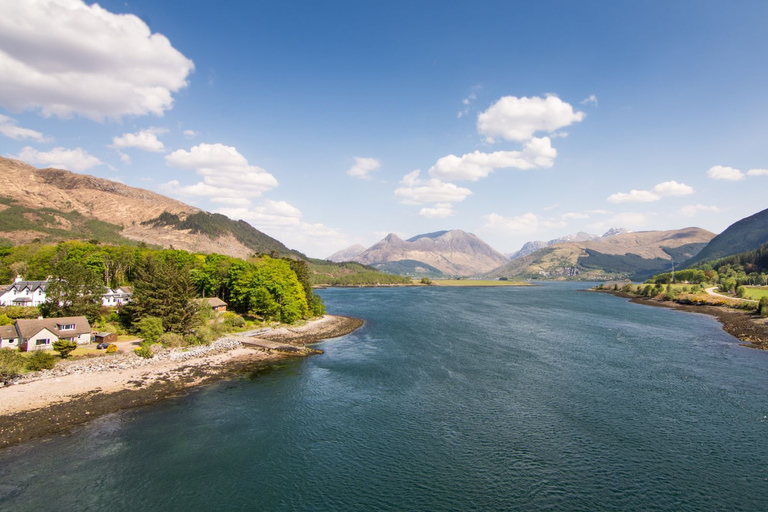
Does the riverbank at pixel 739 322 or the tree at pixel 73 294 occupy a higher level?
the tree at pixel 73 294

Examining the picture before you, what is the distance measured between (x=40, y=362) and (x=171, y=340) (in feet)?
56.8

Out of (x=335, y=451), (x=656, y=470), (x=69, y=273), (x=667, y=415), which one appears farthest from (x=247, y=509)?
(x=69, y=273)

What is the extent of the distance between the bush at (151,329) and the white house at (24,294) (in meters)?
34.2

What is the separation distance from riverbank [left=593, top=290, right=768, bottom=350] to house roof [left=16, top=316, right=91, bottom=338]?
12583cm

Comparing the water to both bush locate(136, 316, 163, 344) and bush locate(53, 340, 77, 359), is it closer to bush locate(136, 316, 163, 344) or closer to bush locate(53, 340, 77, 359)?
bush locate(136, 316, 163, 344)

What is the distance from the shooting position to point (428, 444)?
33406mm

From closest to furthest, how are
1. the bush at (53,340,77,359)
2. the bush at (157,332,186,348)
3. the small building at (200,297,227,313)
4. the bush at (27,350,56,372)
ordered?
the bush at (27,350,56,372), the bush at (53,340,77,359), the bush at (157,332,186,348), the small building at (200,297,227,313)

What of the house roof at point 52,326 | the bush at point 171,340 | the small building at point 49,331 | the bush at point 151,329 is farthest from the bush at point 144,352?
the small building at point 49,331

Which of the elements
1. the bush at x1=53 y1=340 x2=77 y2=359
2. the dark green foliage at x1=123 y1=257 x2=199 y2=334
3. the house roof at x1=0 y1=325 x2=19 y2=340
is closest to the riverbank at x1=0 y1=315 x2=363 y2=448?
the bush at x1=53 y1=340 x2=77 y2=359

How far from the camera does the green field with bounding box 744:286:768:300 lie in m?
140

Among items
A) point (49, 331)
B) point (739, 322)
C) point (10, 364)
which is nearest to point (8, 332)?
point (49, 331)

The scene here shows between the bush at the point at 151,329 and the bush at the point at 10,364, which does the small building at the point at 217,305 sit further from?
the bush at the point at 10,364

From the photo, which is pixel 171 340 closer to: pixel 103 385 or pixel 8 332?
pixel 103 385

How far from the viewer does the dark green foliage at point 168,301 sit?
67125mm
